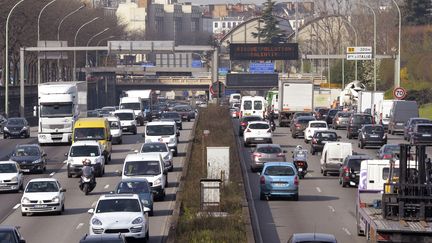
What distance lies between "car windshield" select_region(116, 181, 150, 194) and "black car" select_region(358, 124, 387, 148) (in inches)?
1169

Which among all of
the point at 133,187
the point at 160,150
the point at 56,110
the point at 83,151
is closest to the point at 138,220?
the point at 133,187

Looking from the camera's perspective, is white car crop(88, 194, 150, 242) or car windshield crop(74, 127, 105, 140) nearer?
white car crop(88, 194, 150, 242)

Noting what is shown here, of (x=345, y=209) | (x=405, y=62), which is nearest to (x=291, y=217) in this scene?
(x=345, y=209)

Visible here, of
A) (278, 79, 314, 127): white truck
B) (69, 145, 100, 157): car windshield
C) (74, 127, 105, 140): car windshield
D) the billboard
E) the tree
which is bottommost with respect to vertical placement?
(69, 145, 100, 157): car windshield

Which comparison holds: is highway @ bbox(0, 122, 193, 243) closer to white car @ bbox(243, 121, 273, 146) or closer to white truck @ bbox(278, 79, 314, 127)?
white car @ bbox(243, 121, 273, 146)

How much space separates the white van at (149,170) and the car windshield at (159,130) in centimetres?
1696

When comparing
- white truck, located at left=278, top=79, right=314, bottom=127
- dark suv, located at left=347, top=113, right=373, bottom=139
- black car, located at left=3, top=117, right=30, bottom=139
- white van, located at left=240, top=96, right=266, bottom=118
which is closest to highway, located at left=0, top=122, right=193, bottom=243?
black car, located at left=3, top=117, right=30, bottom=139

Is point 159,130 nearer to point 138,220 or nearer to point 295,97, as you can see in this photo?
point 295,97

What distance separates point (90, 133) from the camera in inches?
2328

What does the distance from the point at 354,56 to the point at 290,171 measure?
52127 millimetres

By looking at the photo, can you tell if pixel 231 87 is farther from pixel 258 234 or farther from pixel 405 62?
pixel 258 234

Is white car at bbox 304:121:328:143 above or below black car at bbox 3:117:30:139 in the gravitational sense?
above

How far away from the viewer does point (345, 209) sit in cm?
4056

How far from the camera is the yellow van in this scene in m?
58.8
